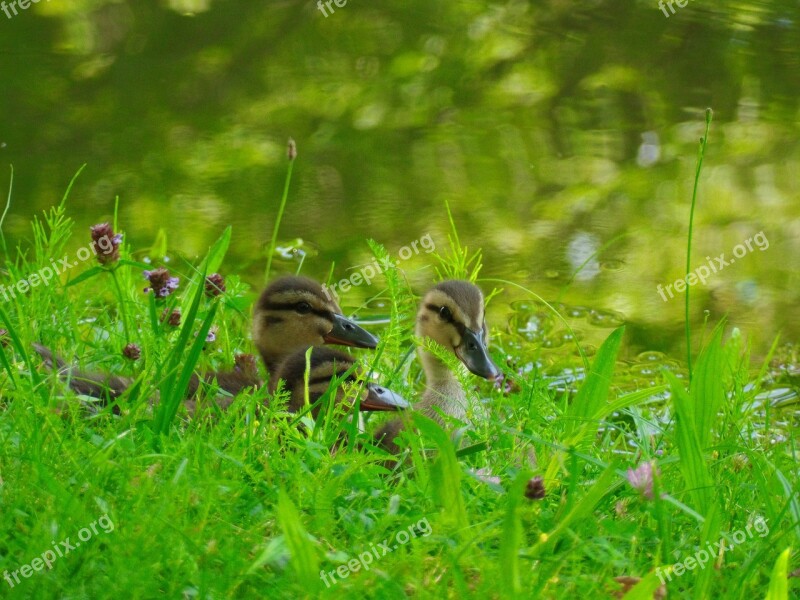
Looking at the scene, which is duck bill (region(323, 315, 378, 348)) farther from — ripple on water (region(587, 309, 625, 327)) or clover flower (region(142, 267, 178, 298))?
ripple on water (region(587, 309, 625, 327))

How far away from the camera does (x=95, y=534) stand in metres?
2.42

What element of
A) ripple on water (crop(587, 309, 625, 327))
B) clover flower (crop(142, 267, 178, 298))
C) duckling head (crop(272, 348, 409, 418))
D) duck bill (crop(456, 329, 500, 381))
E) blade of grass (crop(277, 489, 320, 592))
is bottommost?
ripple on water (crop(587, 309, 625, 327))

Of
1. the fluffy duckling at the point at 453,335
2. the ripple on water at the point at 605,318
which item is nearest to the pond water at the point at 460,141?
the ripple on water at the point at 605,318

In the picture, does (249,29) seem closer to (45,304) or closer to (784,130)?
(784,130)

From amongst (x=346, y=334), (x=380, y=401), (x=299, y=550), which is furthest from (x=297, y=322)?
(x=299, y=550)

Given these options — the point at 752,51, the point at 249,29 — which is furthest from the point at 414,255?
the point at 752,51

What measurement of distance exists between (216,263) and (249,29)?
427 cm

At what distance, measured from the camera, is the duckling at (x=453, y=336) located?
4.19m

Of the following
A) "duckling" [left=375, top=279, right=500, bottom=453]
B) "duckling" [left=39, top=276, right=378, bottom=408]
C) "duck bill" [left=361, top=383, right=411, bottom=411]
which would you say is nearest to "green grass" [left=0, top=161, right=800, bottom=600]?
"duck bill" [left=361, top=383, right=411, bottom=411]

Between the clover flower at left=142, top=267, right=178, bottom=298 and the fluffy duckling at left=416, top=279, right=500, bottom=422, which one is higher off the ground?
the clover flower at left=142, top=267, right=178, bottom=298

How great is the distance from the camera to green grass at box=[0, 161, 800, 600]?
7.73 feet

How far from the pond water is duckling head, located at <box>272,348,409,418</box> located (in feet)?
5.38

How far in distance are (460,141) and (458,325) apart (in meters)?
3.16

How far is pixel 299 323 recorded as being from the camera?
15.1ft
